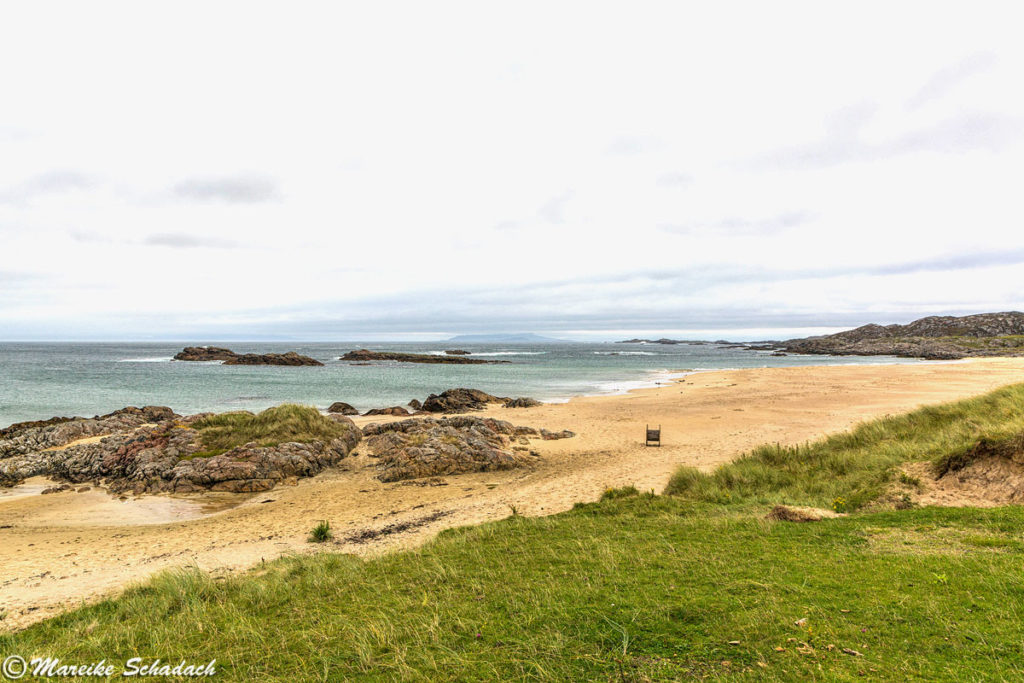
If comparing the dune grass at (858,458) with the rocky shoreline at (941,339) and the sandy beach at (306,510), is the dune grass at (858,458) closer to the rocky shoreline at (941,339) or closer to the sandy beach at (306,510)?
the sandy beach at (306,510)

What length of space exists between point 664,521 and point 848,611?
4516mm

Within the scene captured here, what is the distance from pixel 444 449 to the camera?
66.6ft

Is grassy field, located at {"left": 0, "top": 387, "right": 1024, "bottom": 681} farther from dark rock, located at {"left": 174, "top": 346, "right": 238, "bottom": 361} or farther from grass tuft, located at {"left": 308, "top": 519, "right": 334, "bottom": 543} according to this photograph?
dark rock, located at {"left": 174, "top": 346, "right": 238, "bottom": 361}

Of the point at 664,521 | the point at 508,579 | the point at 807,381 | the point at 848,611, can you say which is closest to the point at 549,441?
the point at 664,521

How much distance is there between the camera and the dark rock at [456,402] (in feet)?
128

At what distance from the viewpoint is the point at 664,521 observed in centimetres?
973

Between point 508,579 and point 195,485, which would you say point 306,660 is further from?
point 195,485

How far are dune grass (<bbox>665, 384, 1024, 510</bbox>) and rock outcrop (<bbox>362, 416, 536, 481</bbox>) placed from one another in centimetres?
840

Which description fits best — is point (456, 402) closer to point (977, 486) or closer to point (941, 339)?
point (977, 486)

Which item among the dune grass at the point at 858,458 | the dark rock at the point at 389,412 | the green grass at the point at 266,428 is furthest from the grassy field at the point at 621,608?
the dark rock at the point at 389,412

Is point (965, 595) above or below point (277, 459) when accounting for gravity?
above

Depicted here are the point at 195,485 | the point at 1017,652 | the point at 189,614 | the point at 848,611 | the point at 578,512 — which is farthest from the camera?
the point at 195,485

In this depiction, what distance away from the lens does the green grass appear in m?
20.9

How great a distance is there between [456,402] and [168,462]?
22.7m
